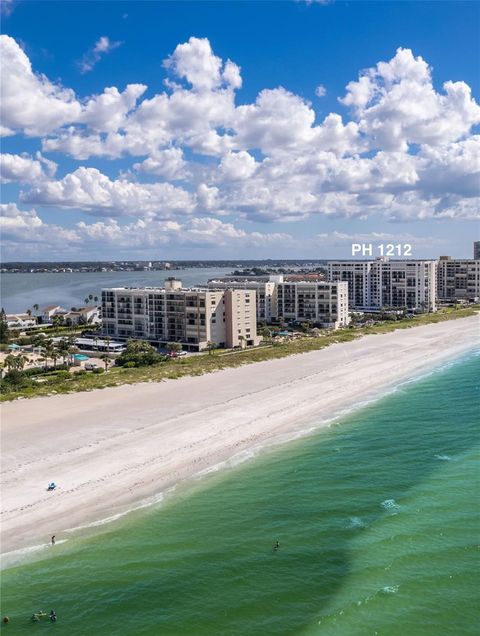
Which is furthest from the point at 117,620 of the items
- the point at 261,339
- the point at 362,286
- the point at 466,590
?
the point at 362,286

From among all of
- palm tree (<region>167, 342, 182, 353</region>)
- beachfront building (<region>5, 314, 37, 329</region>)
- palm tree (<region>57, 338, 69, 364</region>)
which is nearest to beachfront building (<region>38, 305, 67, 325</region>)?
beachfront building (<region>5, 314, 37, 329</region>)

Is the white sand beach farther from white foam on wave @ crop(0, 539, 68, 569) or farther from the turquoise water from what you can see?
the turquoise water

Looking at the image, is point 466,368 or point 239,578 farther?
point 466,368

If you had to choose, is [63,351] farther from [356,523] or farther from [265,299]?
[265,299]

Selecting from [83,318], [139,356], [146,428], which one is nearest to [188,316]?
[139,356]

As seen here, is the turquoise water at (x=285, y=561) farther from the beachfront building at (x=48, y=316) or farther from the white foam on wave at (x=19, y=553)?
the beachfront building at (x=48, y=316)

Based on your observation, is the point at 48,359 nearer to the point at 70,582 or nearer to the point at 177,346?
the point at 177,346
